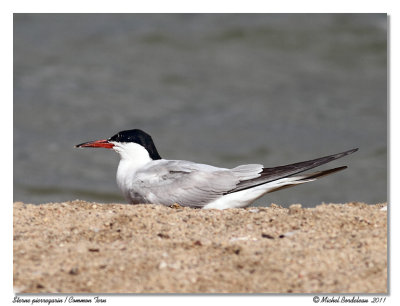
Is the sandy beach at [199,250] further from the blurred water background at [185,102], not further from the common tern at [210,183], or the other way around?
the blurred water background at [185,102]

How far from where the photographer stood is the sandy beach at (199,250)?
12.3ft

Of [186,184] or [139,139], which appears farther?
[139,139]

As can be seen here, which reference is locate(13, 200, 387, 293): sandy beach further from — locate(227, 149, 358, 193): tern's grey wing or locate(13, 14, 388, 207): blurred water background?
locate(13, 14, 388, 207): blurred water background

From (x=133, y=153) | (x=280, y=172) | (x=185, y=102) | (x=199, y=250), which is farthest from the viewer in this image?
(x=185, y=102)

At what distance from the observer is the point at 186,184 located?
5.91 m

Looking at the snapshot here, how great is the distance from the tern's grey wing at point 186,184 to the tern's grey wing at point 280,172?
0.09 m

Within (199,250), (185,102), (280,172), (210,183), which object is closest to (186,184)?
(210,183)

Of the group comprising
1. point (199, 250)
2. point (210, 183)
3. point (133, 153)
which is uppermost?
point (133, 153)

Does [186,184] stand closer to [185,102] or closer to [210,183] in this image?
[210,183]

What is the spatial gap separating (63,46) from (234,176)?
11.2m

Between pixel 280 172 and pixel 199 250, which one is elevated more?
pixel 280 172

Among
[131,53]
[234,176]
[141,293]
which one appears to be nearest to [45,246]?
[141,293]

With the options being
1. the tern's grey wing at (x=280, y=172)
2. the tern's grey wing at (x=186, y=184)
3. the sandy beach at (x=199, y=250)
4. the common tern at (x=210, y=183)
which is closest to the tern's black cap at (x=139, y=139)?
the common tern at (x=210, y=183)

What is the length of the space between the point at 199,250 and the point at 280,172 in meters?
1.91
